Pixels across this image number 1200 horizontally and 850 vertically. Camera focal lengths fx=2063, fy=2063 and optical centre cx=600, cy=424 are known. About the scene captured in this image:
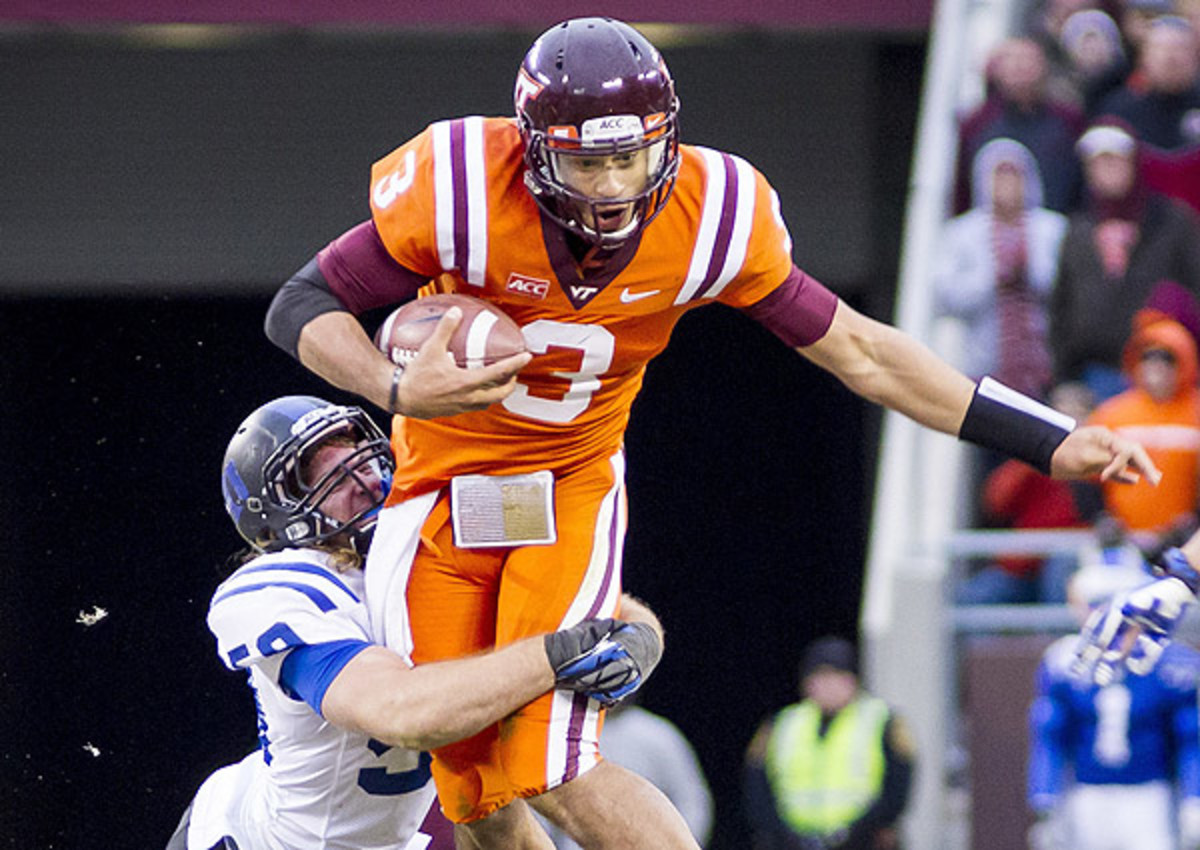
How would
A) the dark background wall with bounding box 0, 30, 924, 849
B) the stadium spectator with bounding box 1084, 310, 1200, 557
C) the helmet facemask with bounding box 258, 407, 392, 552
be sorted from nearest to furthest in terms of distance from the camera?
the helmet facemask with bounding box 258, 407, 392, 552
the dark background wall with bounding box 0, 30, 924, 849
the stadium spectator with bounding box 1084, 310, 1200, 557

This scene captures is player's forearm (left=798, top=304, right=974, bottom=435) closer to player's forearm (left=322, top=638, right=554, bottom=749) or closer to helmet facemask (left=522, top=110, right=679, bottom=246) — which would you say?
helmet facemask (left=522, top=110, right=679, bottom=246)

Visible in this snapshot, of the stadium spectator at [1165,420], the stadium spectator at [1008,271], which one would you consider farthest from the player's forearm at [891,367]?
the stadium spectator at [1008,271]

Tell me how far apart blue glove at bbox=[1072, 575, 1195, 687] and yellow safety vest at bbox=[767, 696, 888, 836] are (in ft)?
10.2

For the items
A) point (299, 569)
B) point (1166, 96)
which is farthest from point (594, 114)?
point (1166, 96)

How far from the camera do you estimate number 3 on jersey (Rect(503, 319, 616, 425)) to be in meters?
4.07

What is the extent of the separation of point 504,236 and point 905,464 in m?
4.90

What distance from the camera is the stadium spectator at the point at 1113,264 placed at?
303 inches

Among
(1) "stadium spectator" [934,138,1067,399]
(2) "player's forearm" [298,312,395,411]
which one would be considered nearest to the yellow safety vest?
(1) "stadium spectator" [934,138,1067,399]

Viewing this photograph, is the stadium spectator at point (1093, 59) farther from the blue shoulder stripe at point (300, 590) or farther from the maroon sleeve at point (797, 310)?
the blue shoulder stripe at point (300, 590)

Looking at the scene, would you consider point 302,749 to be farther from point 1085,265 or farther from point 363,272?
point 1085,265

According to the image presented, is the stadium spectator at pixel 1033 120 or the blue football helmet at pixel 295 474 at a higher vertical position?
the stadium spectator at pixel 1033 120

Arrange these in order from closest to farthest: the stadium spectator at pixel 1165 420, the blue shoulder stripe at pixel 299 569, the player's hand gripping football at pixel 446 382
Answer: the player's hand gripping football at pixel 446 382 → the blue shoulder stripe at pixel 299 569 → the stadium spectator at pixel 1165 420

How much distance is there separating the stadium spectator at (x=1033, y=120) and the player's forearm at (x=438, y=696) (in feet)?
15.5

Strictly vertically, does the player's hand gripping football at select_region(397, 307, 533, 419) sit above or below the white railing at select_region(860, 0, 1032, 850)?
above
